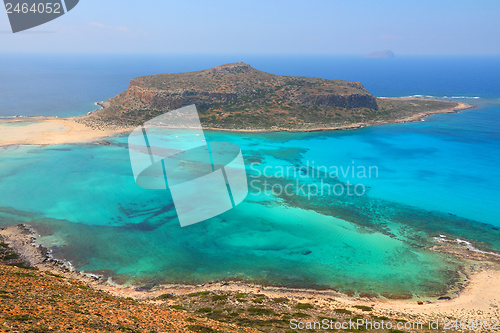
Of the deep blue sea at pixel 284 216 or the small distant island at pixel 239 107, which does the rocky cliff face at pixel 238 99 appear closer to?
A: the small distant island at pixel 239 107

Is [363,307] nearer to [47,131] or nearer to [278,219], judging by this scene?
[278,219]

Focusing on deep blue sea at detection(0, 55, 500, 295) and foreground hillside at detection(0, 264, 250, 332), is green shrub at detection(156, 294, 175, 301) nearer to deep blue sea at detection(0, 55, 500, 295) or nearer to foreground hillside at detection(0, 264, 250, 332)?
deep blue sea at detection(0, 55, 500, 295)

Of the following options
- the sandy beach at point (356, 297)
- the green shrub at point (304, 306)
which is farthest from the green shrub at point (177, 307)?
the green shrub at point (304, 306)

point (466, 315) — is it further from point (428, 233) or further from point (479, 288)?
point (428, 233)

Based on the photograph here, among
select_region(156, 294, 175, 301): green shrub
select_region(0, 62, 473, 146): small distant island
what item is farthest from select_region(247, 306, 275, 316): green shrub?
select_region(0, 62, 473, 146): small distant island

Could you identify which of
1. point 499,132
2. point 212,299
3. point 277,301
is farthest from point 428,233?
point 499,132

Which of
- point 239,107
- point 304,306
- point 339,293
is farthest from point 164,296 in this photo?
point 239,107
